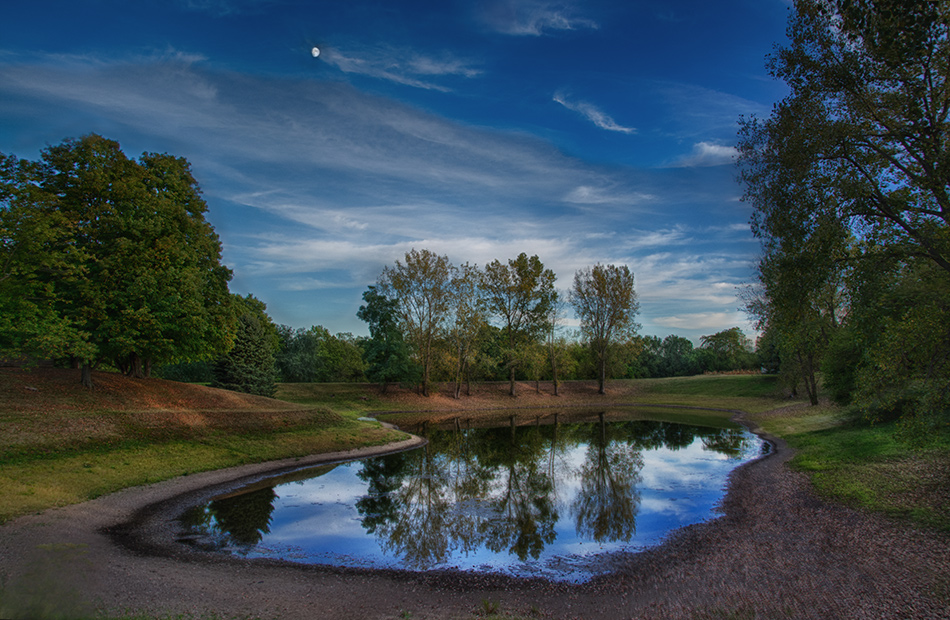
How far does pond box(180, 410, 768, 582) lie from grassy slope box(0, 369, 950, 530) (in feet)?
11.6

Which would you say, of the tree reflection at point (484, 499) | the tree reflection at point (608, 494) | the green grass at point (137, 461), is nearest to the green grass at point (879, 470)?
the tree reflection at point (484, 499)

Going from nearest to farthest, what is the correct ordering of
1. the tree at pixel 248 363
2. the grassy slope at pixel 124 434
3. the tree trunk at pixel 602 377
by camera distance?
the grassy slope at pixel 124 434 → the tree at pixel 248 363 → the tree trunk at pixel 602 377

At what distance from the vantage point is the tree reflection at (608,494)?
44.3ft

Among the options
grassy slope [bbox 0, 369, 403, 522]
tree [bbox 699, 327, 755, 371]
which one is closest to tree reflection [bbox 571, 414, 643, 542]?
grassy slope [bbox 0, 369, 403, 522]

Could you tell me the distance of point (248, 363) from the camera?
39.3 m

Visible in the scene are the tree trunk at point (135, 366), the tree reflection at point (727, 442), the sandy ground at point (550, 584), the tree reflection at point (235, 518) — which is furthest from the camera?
the tree trunk at point (135, 366)

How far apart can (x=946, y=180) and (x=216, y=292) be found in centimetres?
3272

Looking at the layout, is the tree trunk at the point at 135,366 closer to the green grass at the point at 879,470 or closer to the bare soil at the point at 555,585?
the bare soil at the point at 555,585

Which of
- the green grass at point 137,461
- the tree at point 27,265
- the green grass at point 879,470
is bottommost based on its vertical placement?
the green grass at point 137,461

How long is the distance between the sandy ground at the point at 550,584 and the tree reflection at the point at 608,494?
1.85 m

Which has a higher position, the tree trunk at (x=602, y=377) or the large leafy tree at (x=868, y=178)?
the large leafy tree at (x=868, y=178)

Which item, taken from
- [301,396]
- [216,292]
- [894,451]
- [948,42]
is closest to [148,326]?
[216,292]

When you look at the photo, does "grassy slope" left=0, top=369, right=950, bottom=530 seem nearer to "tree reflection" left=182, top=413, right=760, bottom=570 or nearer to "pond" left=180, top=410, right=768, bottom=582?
"pond" left=180, top=410, right=768, bottom=582

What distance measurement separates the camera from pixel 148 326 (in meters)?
23.3
